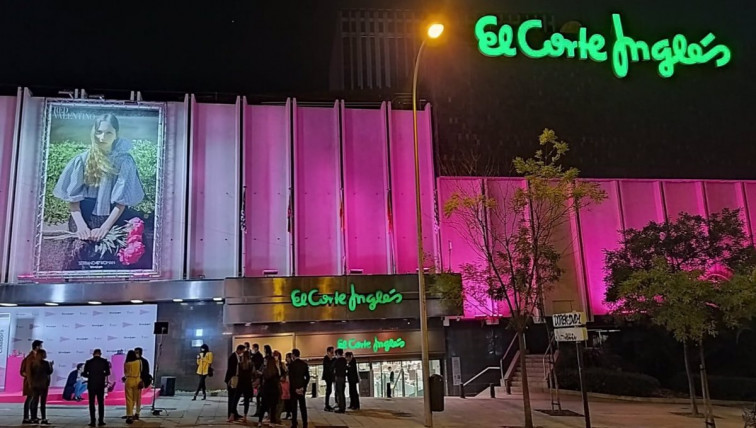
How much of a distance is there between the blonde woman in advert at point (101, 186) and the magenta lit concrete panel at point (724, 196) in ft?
88.6

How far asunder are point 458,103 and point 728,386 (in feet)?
55.0

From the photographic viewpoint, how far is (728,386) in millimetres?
23609

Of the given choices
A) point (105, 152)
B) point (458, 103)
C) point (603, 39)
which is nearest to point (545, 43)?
point (603, 39)

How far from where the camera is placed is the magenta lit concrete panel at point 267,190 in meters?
25.2

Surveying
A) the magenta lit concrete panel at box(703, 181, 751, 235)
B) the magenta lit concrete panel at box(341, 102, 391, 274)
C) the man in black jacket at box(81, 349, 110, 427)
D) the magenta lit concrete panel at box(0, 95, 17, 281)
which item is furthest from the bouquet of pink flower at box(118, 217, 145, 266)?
the magenta lit concrete panel at box(703, 181, 751, 235)

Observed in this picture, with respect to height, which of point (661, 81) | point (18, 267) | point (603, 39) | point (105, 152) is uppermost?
point (603, 39)

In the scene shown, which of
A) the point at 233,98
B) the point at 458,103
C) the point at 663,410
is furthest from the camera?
the point at 458,103

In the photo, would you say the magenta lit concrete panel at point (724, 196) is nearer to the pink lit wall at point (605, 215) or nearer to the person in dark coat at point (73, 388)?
the pink lit wall at point (605, 215)

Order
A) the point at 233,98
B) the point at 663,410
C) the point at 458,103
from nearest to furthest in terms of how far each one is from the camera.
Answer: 1. the point at 663,410
2. the point at 233,98
3. the point at 458,103

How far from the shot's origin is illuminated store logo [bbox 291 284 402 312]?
75.9 feet

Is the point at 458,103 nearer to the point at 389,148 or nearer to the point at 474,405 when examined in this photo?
the point at 389,148

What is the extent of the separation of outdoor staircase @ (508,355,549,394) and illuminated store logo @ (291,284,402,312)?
20.5ft

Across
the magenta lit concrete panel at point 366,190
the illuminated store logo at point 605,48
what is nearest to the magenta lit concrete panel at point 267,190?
the magenta lit concrete panel at point 366,190

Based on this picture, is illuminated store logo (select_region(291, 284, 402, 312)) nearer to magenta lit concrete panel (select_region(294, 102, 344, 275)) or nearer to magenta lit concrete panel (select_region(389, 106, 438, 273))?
magenta lit concrete panel (select_region(294, 102, 344, 275))
